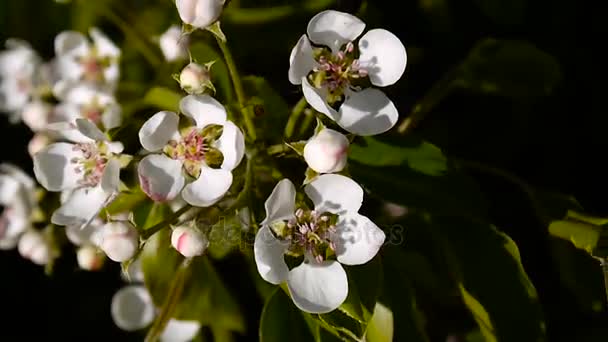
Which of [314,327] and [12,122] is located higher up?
[314,327]

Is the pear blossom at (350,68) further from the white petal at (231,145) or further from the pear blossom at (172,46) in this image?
the pear blossom at (172,46)

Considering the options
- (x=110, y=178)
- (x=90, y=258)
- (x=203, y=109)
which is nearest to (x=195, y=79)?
(x=203, y=109)

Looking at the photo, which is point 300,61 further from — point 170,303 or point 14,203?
point 14,203

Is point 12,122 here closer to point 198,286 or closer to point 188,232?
point 198,286

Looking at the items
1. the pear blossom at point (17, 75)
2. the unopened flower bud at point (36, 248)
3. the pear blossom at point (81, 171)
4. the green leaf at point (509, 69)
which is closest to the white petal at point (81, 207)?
the pear blossom at point (81, 171)

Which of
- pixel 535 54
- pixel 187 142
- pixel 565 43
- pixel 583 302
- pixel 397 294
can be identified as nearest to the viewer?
pixel 187 142

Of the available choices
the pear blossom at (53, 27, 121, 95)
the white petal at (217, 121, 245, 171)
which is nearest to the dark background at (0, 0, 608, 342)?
the pear blossom at (53, 27, 121, 95)

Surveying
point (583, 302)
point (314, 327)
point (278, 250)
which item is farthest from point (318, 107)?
point (583, 302)
